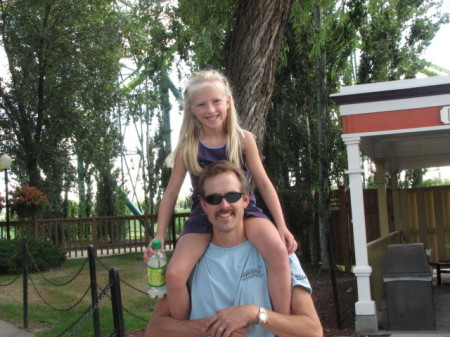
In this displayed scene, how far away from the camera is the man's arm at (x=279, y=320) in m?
2.22

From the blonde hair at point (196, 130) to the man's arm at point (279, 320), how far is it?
0.79 meters

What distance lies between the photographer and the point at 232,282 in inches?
94.1

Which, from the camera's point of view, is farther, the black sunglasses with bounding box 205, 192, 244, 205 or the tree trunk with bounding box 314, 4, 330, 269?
the tree trunk with bounding box 314, 4, 330, 269

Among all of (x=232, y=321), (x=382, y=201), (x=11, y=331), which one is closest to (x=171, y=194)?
(x=232, y=321)

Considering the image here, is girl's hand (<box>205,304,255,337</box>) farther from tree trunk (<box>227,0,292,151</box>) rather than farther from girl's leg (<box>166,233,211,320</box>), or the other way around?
tree trunk (<box>227,0,292,151</box>)

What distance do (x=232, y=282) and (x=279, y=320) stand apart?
258 millimetres

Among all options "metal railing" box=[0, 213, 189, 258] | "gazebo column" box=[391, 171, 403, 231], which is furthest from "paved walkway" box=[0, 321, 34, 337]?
"metal railing" box=[0, 213, 189, 258]

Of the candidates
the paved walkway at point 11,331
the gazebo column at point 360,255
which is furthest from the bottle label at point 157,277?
the gazebo column at point 360,255

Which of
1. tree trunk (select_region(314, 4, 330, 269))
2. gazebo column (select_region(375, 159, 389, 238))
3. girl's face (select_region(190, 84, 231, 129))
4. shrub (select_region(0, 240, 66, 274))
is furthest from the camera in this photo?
tree trunk (select_region(314, 4, 330, 269))

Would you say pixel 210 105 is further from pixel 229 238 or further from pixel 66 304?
pixel 66 304

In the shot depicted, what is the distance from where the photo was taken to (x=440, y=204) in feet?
42.8

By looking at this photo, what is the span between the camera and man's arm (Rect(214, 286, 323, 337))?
7.30 feet

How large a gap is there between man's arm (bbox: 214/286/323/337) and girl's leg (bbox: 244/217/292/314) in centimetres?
6

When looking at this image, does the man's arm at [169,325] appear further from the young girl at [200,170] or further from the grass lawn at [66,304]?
the grass lawn at [66,304]
